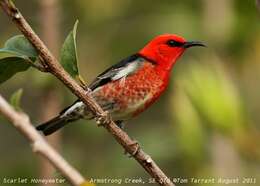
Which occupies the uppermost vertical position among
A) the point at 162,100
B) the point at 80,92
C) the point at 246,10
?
the point at 80,92

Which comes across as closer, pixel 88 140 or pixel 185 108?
pixel 185 108

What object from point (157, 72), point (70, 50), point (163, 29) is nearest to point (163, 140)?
point (157, 72)

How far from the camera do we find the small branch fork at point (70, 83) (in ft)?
5.20

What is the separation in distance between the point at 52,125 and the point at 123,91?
522mm

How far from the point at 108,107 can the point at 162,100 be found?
71.1 inches

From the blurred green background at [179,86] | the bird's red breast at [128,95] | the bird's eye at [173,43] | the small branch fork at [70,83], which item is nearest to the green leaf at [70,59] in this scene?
the small branch fork at [70,83]

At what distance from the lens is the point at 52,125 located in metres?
3.79

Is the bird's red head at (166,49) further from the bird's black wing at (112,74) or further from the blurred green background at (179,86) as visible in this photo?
the bird's black wing at (112,74)

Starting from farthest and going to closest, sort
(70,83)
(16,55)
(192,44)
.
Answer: (192,44) < (16,55) < (70,83)

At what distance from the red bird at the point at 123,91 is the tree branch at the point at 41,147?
8.05 feet

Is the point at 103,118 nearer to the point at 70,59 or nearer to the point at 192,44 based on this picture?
the point at 70,59

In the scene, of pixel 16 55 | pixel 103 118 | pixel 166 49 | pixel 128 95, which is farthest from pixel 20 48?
pixel 166 49

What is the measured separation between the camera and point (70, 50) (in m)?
→ 2.10

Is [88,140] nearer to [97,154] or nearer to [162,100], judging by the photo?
[97,154]
